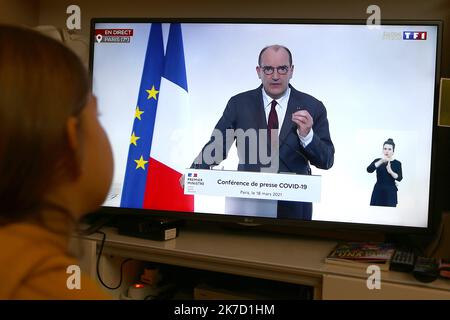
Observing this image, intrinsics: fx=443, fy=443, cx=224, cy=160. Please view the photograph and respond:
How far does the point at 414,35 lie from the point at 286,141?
527mm

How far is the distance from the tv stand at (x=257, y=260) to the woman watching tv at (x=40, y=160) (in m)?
0.77

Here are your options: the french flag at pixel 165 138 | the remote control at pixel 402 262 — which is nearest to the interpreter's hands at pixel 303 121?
the french flag at pixel 165 138

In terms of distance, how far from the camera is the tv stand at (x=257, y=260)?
1215mm

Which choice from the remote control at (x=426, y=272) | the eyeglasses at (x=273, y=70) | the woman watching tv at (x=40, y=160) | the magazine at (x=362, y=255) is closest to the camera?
the woman watching tv at (x=40, y=160)

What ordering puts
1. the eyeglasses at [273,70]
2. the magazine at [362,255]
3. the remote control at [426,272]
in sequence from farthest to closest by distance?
the eyeglasses at [273,70]
the magazine at [362,255]
the remote control at [426,272]

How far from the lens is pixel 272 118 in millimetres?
1539

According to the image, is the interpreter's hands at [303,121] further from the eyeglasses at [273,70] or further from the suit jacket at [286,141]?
the eyeglasses at [273,70]

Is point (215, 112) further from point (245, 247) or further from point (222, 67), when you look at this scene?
point (245, 247)

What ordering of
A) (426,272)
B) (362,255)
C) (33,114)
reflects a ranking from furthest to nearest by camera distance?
(362,255) → (426,272) → (33,114)

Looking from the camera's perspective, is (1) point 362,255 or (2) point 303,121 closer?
(1) point 362,255

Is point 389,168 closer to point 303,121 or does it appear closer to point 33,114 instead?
point 303,121

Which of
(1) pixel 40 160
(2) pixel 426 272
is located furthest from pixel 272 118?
(1) pixel 40 160

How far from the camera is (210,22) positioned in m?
1.57

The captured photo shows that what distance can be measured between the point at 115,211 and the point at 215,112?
1.75 ft
